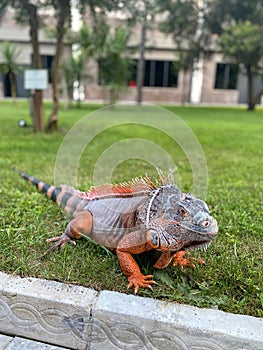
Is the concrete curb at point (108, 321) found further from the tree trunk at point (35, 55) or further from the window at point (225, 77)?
the window at point (225, 77)

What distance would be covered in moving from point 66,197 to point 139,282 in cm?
133

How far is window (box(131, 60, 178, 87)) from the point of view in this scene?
2527 centimetres

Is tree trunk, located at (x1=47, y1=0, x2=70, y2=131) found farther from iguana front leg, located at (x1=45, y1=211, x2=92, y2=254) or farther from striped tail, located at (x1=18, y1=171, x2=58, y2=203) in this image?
iguana front leg, located at (x1=45, y1=211, x2=92, y2=254)

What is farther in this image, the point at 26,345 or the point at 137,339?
the point at 26,345

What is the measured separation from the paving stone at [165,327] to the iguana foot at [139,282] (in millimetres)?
98

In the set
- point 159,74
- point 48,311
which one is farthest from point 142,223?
point 159,74

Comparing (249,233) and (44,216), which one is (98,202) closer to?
(44,216)

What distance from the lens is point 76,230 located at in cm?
262

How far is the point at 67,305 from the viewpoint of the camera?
2.00 metres

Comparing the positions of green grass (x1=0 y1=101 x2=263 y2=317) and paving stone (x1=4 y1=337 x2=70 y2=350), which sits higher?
green grass (x1=0 y1=101 x2=263 y2=317)

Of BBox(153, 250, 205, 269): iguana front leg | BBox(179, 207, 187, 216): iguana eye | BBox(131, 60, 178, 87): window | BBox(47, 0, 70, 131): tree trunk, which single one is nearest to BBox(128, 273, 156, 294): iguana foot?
BBox(153, 250, 205, 269): iguana front leg

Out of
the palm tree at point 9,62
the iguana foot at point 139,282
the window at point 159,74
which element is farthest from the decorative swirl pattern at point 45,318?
the window at point 159,74

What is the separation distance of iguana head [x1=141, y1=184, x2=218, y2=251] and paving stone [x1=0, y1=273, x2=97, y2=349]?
0.56 metres

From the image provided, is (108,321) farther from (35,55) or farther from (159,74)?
(159,74)
